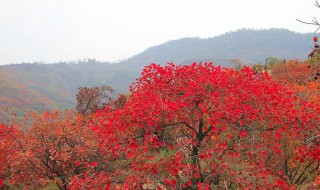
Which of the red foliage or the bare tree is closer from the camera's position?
the red foliage

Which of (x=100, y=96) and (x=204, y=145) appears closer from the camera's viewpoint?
(x=204, y=145)

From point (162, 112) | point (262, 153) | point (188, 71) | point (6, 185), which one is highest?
point (188, 71)

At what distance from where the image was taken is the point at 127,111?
30.7 ft

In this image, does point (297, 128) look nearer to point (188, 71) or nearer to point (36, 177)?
point (188, 71)

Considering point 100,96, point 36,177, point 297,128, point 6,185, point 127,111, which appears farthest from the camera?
point 100,96

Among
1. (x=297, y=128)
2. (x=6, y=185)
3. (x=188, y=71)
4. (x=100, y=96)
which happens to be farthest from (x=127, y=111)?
(x=100, y=96)

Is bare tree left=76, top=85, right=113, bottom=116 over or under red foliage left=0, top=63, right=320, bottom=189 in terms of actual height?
under

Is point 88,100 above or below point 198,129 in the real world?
below

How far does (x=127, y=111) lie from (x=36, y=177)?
8.39 metres

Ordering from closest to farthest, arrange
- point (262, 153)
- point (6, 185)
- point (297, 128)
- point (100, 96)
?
point (262, 153) → point (297, 128) → point (6, 185) → point (100, 96)

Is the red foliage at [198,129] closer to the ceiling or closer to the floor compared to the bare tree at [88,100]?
closer to the ceiling

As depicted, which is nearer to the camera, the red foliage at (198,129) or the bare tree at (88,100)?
the red foliage at (198,129)

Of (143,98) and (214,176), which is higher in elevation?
(143,98)

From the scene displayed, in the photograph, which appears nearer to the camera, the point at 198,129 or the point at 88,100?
the point at 198,129
